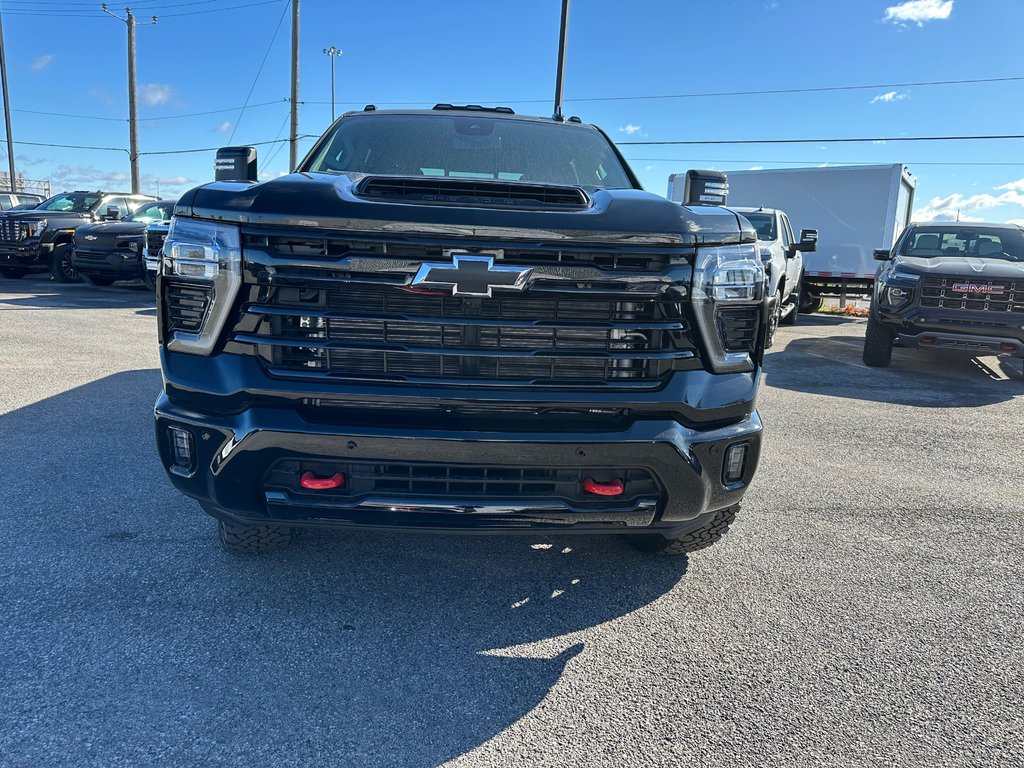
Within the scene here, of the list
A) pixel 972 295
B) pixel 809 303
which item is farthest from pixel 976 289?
pixel 809 303

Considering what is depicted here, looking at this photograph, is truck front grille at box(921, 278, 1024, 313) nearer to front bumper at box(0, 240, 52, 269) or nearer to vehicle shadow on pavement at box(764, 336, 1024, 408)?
vehicle shadow on pavement at box(764, 336, 1024, 408)

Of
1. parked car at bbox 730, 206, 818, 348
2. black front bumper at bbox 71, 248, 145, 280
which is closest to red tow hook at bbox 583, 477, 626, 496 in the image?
parked car at bbox 730, 206, 818, 348

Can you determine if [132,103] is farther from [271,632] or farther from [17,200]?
[271,632]

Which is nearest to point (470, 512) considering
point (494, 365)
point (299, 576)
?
point (494, 365)

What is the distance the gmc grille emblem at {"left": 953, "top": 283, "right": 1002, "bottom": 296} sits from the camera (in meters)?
7.93

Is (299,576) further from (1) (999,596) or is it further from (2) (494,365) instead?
(1) (999,596)

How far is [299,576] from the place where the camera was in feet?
9.64

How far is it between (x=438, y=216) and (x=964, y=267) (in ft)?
26.3

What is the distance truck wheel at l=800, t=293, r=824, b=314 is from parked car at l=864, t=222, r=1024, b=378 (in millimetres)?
7078

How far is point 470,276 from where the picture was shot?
2.26 m

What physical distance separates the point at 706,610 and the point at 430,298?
1.61 metres

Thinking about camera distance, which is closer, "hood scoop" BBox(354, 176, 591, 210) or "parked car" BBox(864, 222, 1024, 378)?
"hood scoop" BBox(354, 176, 591, 210)

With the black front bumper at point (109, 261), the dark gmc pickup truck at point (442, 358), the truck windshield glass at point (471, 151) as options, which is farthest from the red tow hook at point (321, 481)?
the black front bumper at point (109, 261)

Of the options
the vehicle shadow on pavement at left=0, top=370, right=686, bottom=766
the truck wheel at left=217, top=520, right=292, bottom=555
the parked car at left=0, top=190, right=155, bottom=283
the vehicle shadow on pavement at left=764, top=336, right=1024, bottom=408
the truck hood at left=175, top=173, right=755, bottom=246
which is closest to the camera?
the vehicle shadow on pavement at left=0, top=370, right=686, bottom=766
